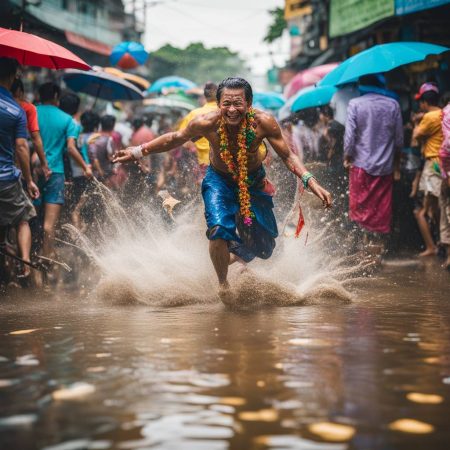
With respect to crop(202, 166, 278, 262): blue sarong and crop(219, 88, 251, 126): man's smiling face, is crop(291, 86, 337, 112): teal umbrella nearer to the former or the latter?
crop(202, 166, 278, 262): blue sarong

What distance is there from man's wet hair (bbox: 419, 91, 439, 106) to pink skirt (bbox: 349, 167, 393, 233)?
103 cm

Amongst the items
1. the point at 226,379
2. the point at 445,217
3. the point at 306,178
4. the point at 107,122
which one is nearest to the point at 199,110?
the point at 107,122

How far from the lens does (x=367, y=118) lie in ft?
31.1

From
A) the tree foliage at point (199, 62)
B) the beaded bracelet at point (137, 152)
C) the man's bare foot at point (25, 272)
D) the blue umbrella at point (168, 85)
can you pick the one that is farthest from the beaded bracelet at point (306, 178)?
the tree foliage at point (199, 62)

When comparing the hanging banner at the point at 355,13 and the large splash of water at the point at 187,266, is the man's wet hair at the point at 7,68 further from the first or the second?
the hanging banner at the point at 355,13

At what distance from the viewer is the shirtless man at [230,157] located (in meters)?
6.26

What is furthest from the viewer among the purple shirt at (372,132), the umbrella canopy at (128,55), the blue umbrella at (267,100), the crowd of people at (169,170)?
the blue umbrella at (267,100)

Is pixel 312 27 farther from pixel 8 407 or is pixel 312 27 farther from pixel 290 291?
pixel 8 407

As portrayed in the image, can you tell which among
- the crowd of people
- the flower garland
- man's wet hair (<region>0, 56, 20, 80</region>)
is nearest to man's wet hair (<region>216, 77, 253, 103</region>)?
the flower garland

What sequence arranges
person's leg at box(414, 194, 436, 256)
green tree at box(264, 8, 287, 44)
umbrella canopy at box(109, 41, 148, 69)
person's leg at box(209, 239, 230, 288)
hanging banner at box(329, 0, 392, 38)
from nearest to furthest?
person's leg at box(209, 239, 230, 288) < person's leg at box(414, 194, 436, 256) < hanging banner at box(329, 0, 392, 38) < umbrella canopy at box(109, 41, 148, 69) < green tree at box(264, 8, 287, 44)

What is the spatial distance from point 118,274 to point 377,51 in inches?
188

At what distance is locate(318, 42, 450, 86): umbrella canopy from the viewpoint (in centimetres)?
961

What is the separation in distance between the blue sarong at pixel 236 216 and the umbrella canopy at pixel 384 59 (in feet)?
10.7

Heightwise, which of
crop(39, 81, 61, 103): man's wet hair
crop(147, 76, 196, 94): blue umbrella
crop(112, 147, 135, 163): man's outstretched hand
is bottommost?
crop(112, 147, 135, 163): man's outstretched hand
